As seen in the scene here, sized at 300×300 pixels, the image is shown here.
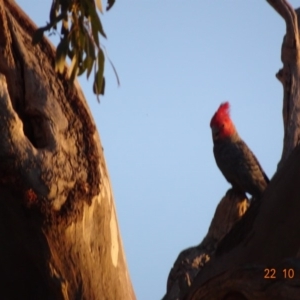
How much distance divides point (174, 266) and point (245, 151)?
4.74 ft

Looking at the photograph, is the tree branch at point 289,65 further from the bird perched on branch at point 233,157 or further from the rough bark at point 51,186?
the rough bark at point 51,186

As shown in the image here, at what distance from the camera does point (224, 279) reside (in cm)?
261

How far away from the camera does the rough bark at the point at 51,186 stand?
3062mm

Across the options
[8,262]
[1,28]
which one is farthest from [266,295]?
[1,28]

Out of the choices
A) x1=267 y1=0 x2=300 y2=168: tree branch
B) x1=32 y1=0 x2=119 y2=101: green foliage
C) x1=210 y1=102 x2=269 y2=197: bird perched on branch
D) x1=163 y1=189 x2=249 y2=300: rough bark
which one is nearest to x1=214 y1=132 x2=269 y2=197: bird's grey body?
x1=210 y1=102 x2=269 y2=197: bird perched on branch

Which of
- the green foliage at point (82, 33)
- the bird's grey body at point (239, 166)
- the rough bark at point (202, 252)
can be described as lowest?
the rough bark at point (202, 252)

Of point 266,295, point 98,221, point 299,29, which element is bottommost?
point 266,295

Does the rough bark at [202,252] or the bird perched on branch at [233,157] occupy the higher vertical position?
the bird perched on branch at [233,157]

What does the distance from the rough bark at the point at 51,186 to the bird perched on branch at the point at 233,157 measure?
1.49 metres

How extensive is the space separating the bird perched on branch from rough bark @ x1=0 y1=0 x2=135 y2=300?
149cm

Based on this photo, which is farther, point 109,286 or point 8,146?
point 109,286

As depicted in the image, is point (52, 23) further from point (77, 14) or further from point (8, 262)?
point (8, 262)

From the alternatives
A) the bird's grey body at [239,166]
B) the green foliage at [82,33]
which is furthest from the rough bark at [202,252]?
the green foliage at [82,33]

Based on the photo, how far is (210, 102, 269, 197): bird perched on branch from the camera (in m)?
4.66
